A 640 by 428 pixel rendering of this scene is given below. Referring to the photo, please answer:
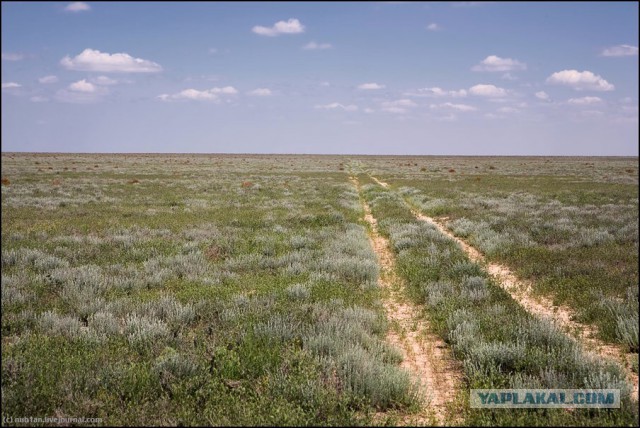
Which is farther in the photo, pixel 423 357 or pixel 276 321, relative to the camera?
pixel 276 321

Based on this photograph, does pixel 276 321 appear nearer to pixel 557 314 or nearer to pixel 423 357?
pixel 423 357

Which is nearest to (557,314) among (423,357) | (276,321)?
(423,357)

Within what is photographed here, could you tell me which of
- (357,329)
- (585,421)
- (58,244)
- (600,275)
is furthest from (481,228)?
(58,244)

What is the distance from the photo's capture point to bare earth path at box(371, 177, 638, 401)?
5809mm

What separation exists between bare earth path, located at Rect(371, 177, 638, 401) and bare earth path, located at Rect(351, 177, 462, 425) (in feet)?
6.43

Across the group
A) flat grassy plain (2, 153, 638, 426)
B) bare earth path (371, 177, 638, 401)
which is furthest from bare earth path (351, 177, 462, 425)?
bare earth path (371, 177, 638, 401)

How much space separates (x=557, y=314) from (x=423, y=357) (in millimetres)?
3286

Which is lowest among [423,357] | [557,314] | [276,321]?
[423,357]

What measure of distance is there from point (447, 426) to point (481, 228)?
1348 centimetres

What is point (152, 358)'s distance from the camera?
5562 millimetres

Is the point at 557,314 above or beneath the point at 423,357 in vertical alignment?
above

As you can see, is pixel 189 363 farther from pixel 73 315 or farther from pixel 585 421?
pixel 585 421

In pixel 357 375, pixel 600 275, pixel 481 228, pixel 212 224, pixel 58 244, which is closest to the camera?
pixel 357 375

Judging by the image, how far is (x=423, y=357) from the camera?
6180 millimetres
